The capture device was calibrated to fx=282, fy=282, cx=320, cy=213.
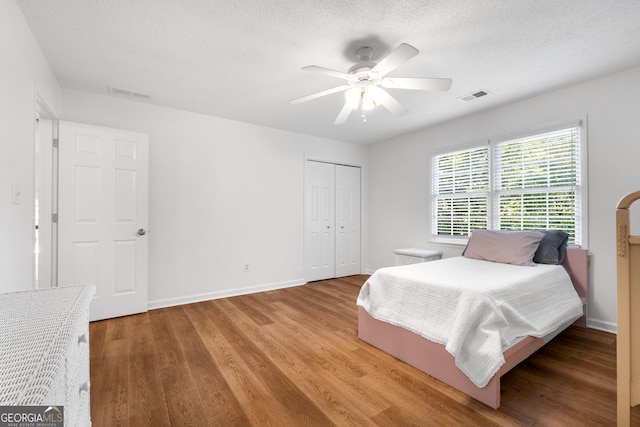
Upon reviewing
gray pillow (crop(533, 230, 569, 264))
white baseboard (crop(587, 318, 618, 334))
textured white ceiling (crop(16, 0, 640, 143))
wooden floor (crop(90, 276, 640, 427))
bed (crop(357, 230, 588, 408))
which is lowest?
wooden floor (crop(90, 276, 640, 427))

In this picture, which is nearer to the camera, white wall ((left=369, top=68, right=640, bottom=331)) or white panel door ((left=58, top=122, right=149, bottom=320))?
white wall ((left=369, top=68, right=640, bottom=331))

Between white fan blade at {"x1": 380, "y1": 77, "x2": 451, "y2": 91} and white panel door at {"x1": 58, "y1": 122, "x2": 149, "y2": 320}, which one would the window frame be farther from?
white panel door at {"x1": 58, "y1": 122, "x2": 149, "y2": 320}

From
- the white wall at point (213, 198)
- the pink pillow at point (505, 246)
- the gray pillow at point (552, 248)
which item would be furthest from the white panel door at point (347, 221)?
the gray pillow at point (552, 248)

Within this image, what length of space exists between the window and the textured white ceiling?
0.63m

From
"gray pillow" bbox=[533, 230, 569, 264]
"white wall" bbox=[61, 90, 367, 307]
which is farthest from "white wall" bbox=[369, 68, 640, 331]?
"white wall" bbox=[61, 90, 367, 307]

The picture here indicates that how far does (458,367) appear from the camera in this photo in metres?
1.75

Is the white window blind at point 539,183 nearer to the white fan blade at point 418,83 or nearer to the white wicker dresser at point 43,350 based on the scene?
the white fan blade at point 418,83

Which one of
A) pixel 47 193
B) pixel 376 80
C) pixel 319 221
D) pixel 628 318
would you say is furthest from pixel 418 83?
pixel 47 193

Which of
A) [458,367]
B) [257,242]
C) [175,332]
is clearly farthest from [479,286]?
[257,242]

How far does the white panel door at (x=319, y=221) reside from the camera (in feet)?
15.4

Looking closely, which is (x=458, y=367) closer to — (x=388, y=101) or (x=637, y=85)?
(x=388, y=101)

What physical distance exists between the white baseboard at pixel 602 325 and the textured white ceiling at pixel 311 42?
94.0 inches

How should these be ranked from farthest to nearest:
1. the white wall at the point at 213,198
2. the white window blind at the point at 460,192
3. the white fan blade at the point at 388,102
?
the white window blind at the point at 460,192 < the white wall at the point at 213,198 < the white fan blade at the point at 388,102

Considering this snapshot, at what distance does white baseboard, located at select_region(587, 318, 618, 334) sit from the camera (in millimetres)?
2670
